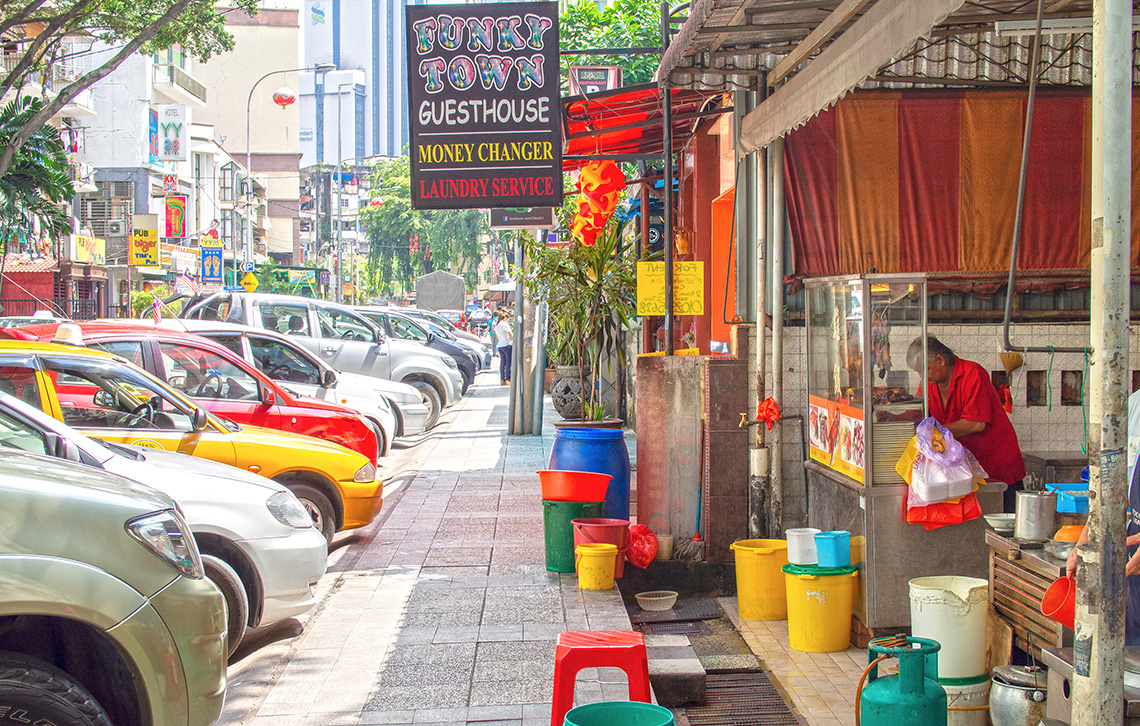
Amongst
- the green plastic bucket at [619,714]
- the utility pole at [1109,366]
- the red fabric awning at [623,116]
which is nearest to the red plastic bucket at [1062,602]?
the utility pole at [1109,366]

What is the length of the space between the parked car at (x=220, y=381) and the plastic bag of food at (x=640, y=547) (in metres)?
3.30

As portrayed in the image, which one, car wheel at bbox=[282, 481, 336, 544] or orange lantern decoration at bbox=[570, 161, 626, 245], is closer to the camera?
car wheel at bbox=[282, 481, 336, 544]

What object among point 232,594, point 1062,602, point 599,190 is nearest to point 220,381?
point 599,190

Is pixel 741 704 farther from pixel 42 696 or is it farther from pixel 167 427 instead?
pixel 167 427

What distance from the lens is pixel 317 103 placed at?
156250 mm

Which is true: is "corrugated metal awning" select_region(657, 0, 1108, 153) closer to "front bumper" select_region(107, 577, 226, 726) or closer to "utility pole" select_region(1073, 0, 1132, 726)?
"utility pole" select_region(1073, 0, 1132, 726)

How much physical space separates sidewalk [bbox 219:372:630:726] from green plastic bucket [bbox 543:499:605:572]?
11 centimetres

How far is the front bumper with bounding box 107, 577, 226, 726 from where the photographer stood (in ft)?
11.3

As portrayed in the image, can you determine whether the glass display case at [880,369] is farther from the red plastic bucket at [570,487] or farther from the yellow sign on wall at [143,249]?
the yellow sign on wall at [143,249]

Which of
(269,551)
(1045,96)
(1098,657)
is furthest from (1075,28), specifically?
(269,551)

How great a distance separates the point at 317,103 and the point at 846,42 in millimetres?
160491

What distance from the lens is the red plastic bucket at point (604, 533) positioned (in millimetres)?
7281

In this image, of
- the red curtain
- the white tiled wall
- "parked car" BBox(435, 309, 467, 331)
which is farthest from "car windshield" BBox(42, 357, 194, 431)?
"parked car" BBox(435, 309, 467, 331)

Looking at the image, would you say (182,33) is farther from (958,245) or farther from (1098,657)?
Result: (1098,657)
